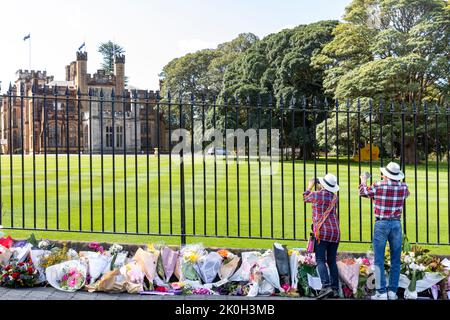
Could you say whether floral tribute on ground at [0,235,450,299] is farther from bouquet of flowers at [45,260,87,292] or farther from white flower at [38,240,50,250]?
white flower at [38,240,50,250]

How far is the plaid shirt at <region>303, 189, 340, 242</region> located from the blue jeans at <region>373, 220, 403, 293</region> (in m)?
0.45

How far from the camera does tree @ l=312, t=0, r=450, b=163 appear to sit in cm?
2730

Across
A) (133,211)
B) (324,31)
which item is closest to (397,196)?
(133,211)

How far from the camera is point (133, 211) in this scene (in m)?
11.3

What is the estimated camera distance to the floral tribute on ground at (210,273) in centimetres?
577

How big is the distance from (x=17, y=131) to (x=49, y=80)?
9.98 meters

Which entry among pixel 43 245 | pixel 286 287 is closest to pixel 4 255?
pixel 43 245

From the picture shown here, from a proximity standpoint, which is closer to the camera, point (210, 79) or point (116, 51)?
point (210, 79)

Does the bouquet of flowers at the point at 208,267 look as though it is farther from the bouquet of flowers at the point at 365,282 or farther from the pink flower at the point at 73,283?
the bouquet of flowers at the point at 365,282

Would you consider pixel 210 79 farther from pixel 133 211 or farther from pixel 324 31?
pixel 133 211

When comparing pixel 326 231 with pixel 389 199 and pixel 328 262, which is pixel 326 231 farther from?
pixel 389 199

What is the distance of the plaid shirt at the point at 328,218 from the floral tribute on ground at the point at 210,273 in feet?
1.88

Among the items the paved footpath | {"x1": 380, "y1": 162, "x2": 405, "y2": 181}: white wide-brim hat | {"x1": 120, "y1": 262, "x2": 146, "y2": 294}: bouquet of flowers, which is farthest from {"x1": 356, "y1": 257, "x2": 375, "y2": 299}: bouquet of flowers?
{"x1": 120, "y1": 262, "x2": 146, "y2": 294}: bouquet of flowers
